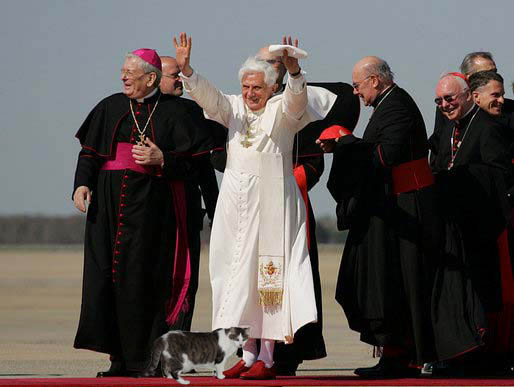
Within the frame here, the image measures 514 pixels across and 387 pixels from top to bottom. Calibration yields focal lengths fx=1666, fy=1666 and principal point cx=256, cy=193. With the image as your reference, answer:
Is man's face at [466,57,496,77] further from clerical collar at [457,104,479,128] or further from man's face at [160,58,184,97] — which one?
man's face at [160,58,184,97]

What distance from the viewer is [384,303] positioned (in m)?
11.1

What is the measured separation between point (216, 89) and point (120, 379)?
1968 mm

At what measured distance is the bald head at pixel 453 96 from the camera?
11469mm

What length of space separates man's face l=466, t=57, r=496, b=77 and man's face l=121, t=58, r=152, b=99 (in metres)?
2.50

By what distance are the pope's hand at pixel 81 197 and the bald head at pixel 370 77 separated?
196 cm

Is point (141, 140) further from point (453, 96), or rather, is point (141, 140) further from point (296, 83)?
point (453, 96)

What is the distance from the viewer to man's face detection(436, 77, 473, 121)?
37.7 feet

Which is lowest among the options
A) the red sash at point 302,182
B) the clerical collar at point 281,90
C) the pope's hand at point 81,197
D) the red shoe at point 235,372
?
the red shoe at point 235,372

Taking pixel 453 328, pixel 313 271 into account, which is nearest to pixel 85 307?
pixel 313 271

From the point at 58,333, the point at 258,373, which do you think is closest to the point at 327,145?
the point at 258,373

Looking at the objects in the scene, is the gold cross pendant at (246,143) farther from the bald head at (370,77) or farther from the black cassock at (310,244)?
the bald head at (370,77)

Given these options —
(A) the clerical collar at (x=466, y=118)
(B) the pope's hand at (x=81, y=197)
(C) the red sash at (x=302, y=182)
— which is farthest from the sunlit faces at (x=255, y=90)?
(A) the clerical collar at (x=466, y=118)

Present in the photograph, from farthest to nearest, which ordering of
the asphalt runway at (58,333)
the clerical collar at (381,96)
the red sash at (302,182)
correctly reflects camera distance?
the asphalt runway at (58,333) < the red sash at (302,182) < the clerical collar at (381,96)

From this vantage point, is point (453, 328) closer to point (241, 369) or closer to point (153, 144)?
point (241, 369)
